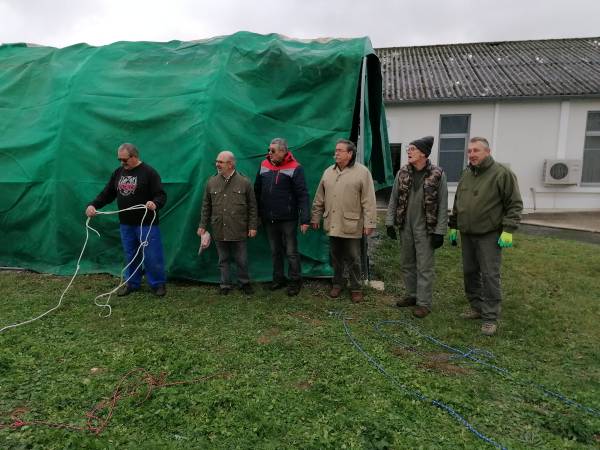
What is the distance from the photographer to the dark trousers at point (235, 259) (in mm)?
4828

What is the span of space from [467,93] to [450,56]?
12.7 ft

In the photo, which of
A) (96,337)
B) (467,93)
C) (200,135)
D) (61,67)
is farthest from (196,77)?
(467,93)

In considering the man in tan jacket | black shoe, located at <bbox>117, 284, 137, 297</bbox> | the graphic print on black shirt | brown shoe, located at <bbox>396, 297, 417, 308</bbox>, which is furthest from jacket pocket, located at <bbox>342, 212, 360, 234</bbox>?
black shoe, located at <bbox>117, 284, 137, 297</bbox>

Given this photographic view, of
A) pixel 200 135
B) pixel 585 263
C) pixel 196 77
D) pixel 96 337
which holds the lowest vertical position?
pixel 96 337

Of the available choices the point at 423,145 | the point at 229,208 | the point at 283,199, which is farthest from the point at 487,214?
the point at 229,208

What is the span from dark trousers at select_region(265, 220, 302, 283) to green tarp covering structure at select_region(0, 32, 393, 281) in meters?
0.32

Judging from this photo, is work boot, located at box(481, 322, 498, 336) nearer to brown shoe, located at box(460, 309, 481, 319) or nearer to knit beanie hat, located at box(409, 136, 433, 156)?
brown shoe, located at box(460, 309, 481, 319)

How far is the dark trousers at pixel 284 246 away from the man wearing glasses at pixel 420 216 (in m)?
1.08

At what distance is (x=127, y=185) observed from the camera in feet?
15.1

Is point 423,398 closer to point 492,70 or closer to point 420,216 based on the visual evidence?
point 420,216

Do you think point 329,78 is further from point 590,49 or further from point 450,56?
point 590,49

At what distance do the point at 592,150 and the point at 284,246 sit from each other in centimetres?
1261

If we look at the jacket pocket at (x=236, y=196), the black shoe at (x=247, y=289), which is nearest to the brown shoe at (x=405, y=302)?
the black shoe at (x=247, y=289)

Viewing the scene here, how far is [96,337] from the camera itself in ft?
12.2
